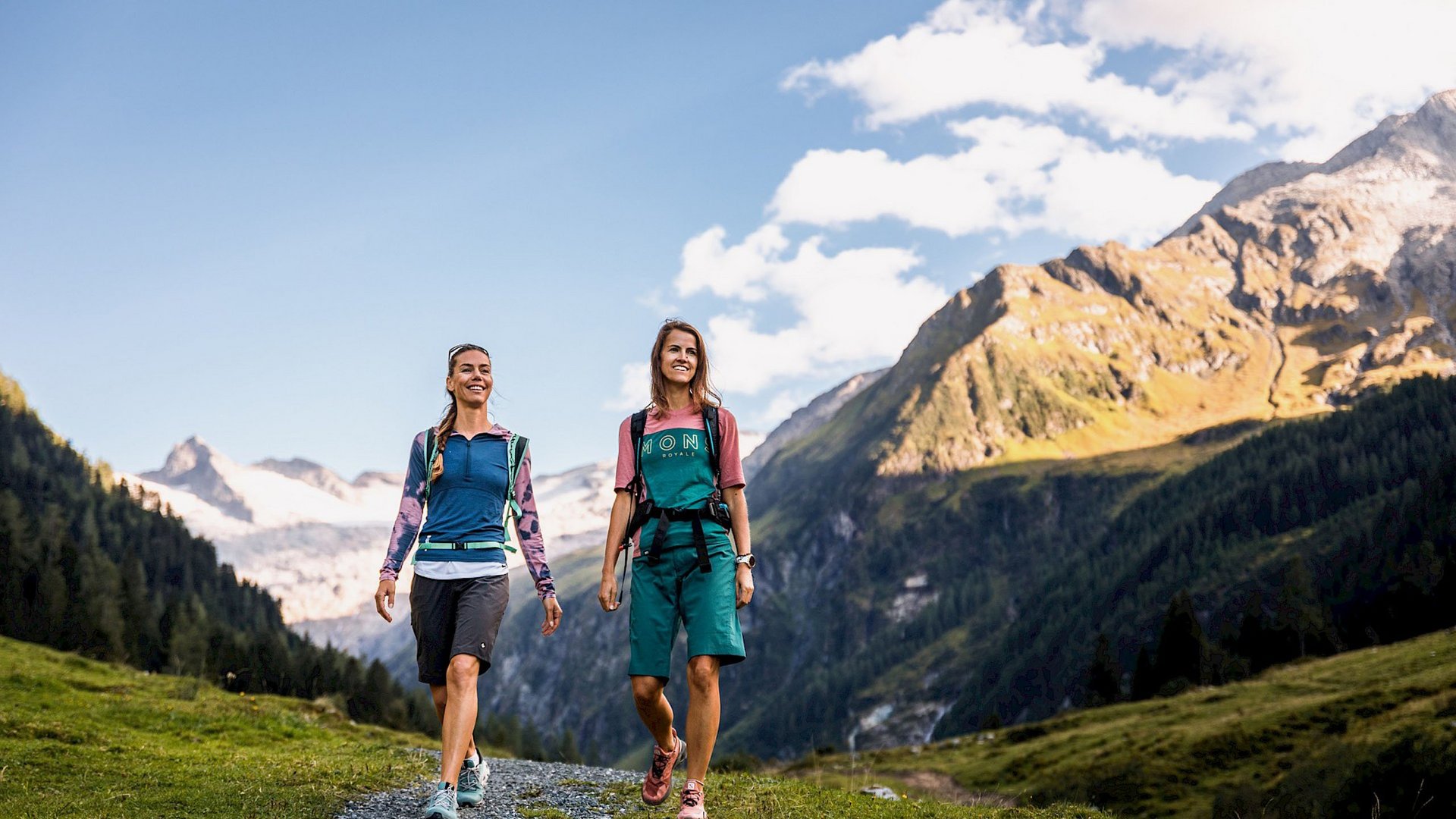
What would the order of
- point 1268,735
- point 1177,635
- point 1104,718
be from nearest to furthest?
point 1268,735 < point 1104,718 < point 1177,635

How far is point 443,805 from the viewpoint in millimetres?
9734

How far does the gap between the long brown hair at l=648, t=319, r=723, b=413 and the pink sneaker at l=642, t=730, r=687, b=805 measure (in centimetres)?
371

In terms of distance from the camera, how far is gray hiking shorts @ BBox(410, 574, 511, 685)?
10617 millimetres

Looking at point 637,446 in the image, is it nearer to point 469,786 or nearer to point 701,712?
point 701,712

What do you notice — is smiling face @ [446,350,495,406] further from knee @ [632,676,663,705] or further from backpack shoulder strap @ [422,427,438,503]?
knee @ [632,676,663,705]

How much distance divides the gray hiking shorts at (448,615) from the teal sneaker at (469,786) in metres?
1.44

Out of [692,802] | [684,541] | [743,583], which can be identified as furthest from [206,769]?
[743,583]

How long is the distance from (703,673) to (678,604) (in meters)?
0.80

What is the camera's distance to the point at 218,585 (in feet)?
583

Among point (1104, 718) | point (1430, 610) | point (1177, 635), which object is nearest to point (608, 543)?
point (1104, 718)

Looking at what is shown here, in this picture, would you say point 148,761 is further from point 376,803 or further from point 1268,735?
point 1268,735

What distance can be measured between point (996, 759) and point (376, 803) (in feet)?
232

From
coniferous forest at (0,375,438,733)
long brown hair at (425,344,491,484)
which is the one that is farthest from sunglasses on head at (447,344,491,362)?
coniferous forest at (0,375,438,733)

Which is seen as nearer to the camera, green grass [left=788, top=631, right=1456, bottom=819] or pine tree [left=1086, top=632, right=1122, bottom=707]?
green grass [left=788, top=631, right=1456, bottom=819]
